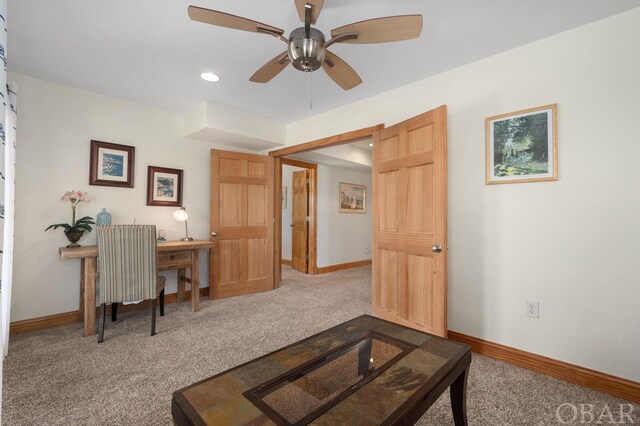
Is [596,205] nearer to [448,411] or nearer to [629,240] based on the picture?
[629,240]

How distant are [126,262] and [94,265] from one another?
0.41m

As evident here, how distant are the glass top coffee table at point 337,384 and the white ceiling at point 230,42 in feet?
6.53

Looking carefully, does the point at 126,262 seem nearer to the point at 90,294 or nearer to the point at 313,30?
the point at 90,294

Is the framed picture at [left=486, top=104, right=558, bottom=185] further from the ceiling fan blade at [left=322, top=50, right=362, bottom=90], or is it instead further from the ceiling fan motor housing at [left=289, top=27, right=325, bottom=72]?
the ceiling fan motor housing at [left=289, top=27, right=325, bottom=72]

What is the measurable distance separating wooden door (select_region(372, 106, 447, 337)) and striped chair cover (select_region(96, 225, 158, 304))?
2.17 metres

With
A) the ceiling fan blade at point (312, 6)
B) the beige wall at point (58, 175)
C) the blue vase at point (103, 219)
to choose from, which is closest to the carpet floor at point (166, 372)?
the beige wall at point (58, 175)

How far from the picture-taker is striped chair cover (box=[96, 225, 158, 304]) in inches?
101

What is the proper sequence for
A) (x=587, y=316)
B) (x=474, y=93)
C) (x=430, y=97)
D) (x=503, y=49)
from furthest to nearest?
(x=430, y=97), (x=474, y=93), (x=503, y=49), (x=587, y=316)

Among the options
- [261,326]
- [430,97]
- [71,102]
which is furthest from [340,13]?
[71,102]

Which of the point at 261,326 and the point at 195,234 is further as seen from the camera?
A: the point at 195,234

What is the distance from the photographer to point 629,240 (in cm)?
187

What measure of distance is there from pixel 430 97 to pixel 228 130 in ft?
7.76

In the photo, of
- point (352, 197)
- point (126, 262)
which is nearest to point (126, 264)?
point (126, 262)

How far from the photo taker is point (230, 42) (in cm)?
226
